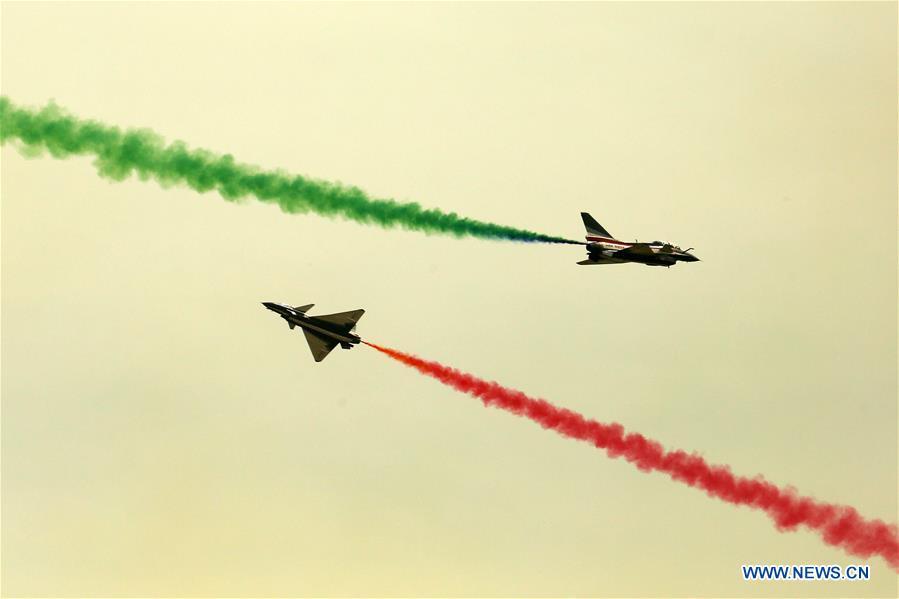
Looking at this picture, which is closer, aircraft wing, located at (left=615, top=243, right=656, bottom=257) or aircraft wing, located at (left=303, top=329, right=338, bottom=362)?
aircraft wing, located at (left=303, top=329, right=338, bottom=362)

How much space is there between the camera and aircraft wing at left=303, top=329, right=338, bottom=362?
93375mm

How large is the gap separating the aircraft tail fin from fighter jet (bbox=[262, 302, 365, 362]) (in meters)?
14.0

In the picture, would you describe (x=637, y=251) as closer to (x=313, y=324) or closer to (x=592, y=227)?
(x=592, y=227)

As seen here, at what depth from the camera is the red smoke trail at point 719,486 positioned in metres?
97.2

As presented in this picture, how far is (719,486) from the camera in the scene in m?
98.3

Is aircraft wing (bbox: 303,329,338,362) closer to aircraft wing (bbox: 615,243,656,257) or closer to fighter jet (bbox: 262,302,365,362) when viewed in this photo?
fighter jet (bbox: 262,302,365,362)

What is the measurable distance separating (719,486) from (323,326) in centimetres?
2466

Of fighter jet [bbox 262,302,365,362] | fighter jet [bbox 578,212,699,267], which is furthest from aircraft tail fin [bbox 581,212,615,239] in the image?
fighter jet [bbox 262,302,365,362]

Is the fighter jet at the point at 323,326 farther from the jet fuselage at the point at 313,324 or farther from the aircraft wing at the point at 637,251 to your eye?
the aircraft wing at the point at 637,251

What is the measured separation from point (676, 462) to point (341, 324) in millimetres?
20984

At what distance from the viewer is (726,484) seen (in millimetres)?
98438

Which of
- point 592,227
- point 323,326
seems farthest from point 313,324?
point 592,227

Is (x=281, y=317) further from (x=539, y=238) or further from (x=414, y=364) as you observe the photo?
(x=539, y=238)

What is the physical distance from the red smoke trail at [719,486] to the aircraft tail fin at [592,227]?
394 inches
